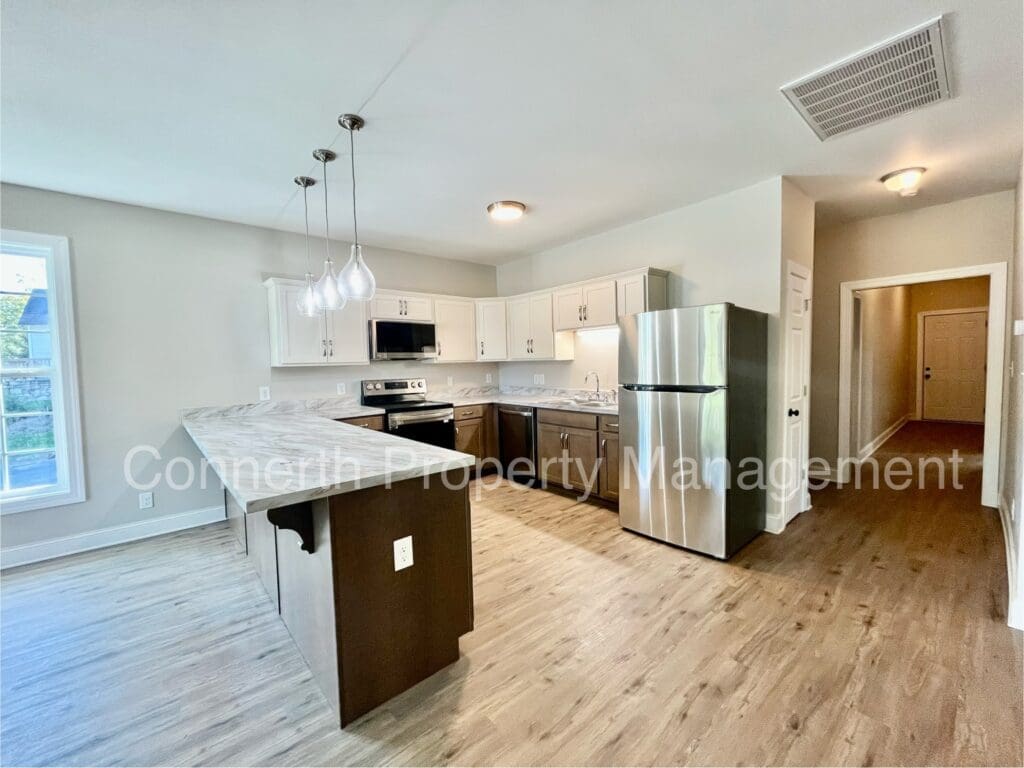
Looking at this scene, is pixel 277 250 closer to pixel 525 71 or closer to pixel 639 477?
pixel 525 71

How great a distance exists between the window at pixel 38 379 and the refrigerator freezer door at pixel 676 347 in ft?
13.1

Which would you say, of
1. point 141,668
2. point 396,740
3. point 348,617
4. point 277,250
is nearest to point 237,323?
point 277,250

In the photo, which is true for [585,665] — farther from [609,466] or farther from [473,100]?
[473,100]

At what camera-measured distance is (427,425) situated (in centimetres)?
425

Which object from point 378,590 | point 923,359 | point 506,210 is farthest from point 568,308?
point 923,359

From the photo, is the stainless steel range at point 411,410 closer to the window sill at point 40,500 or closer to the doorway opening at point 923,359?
the window sill at point 40,500

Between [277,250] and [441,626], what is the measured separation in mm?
3620

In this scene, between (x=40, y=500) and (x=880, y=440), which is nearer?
(x=40, y=500)

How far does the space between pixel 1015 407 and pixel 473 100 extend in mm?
4068

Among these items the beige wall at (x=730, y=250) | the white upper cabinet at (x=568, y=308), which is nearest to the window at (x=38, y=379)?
the white upper cabinet at (x=568, y=308)

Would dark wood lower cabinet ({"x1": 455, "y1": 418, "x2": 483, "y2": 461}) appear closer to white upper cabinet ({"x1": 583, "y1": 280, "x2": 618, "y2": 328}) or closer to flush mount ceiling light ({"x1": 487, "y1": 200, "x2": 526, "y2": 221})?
white upper cabinet ({"x1": 583, "y1": 280, "x2": 618, "y2": 328})

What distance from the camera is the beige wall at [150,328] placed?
10.2 feet

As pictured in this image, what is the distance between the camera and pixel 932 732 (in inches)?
59.2

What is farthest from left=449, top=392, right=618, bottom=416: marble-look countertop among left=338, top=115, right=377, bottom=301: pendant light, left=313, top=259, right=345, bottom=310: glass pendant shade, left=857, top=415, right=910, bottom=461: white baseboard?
left=857, top=415, right=910, bottom=461: white baseboard
